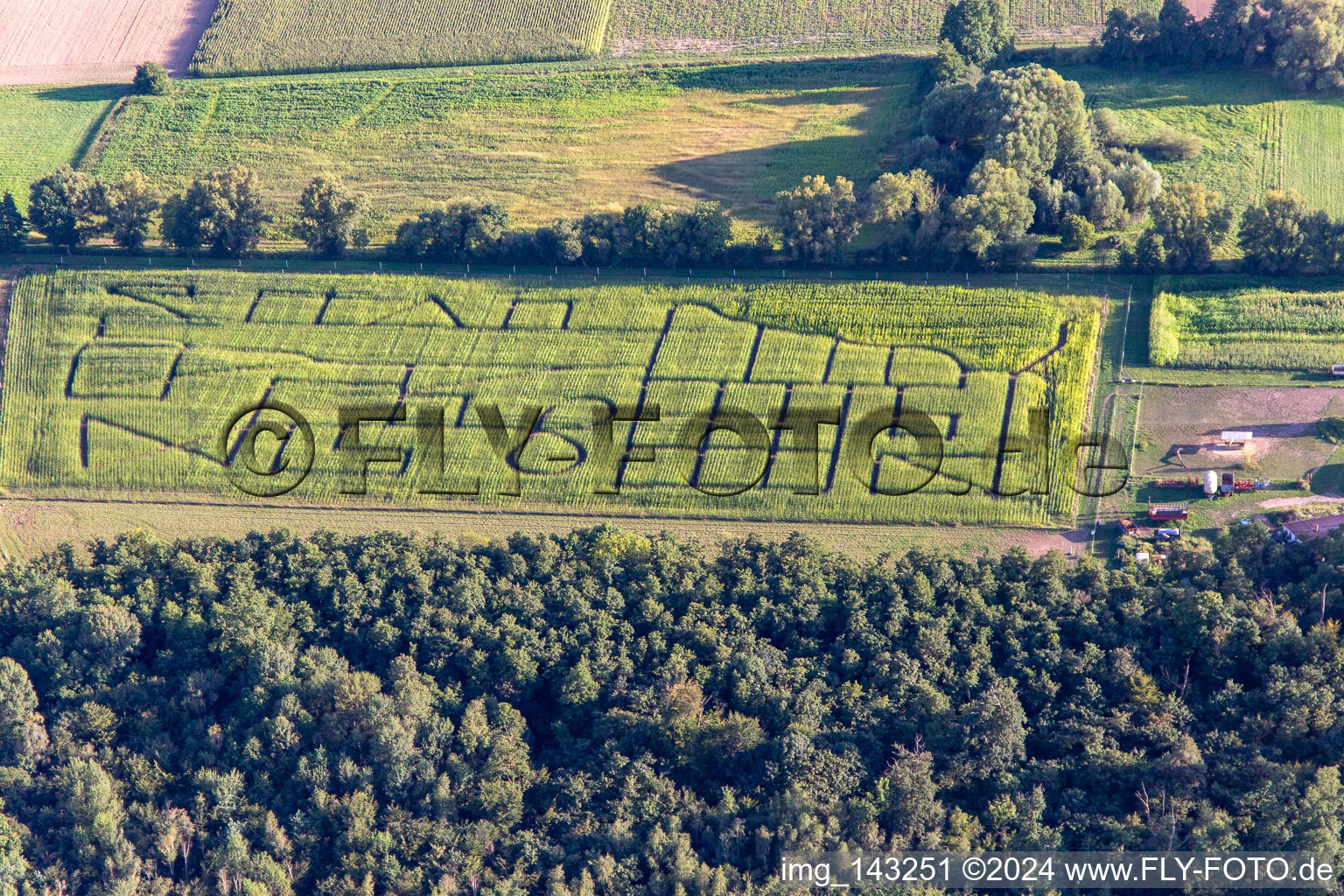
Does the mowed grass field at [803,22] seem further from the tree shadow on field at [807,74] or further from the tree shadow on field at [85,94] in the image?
the tree shadow on field at [85,94]

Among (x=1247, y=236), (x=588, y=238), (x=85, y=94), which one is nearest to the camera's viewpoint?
(x=1247, y=236)

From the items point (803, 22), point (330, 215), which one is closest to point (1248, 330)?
point (803, 22)

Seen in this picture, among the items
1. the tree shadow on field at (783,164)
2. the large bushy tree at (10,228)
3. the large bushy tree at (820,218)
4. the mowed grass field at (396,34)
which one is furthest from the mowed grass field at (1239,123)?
the large bushy tree at (10,228)

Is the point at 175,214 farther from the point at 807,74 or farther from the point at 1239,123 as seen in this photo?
the point at 1239,123

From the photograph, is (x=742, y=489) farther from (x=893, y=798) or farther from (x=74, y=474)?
(x=74, y=474)

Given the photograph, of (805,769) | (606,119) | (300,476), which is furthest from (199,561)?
→ (606,119)

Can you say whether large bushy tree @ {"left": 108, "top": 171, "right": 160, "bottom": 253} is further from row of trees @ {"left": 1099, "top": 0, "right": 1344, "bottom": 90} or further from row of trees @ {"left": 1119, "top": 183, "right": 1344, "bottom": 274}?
row of trees @ {"left": 1099, "top": 0, "right": 1344, "bottom": 90}

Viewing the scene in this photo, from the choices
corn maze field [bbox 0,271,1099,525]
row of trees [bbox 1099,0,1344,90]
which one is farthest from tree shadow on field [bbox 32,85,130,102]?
row of trees [bbox 1099,0,1344,90]
